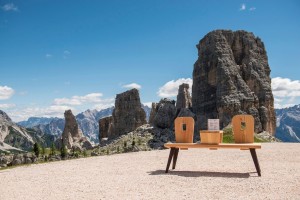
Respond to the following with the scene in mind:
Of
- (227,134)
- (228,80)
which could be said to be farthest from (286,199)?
(228,80)

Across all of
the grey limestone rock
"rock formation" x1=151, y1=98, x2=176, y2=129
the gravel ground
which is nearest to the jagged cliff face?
"rock formation" x1=151, y1=98, x2=176, y2=129

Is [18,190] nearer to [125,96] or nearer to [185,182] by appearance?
[185,182]

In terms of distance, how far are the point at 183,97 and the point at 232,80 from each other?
1420 inches

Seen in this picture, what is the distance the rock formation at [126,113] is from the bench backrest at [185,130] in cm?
10540

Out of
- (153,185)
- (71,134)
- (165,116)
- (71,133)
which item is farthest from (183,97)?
(71,133)

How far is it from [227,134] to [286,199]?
4282 cm

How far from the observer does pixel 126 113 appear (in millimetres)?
124375

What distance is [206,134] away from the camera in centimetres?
1606

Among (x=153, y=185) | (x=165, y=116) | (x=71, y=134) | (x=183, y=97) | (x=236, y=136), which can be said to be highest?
(x=183, y=97)

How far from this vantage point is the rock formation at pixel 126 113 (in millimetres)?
123438

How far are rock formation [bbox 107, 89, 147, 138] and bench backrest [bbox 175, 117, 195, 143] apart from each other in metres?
105

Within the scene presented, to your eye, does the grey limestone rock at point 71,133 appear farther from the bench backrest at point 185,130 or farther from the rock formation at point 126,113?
the bench backrest at point 185,130

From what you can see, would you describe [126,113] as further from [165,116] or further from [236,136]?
[236,136]

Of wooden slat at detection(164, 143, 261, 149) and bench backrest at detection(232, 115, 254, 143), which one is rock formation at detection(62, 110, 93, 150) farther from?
bench backrest at detection(232, 115, 254, 143)
